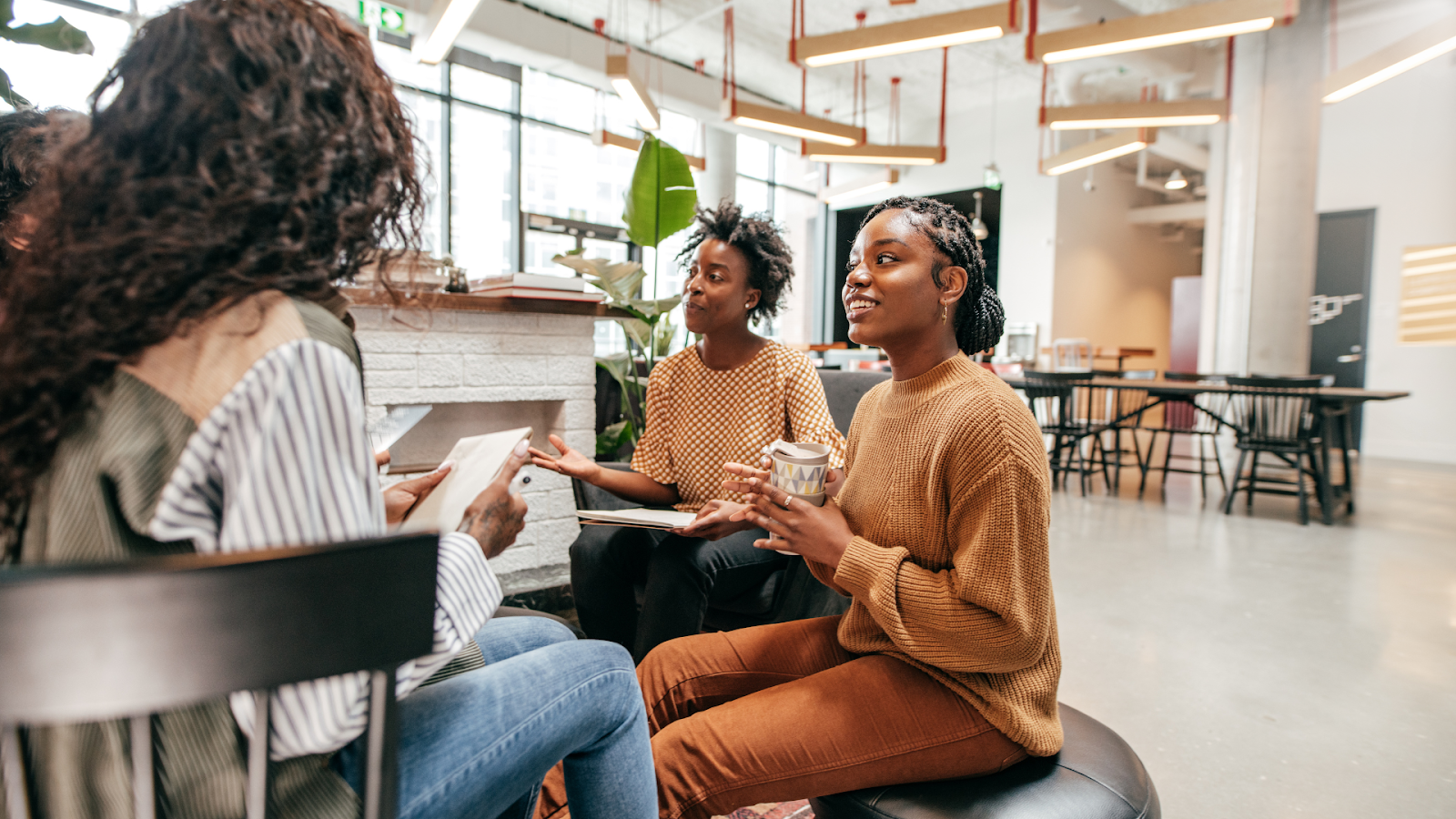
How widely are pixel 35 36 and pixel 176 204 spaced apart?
1.60 meters

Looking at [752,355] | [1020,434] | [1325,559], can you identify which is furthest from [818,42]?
[1020,434]

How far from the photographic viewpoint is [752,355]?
2.04 m

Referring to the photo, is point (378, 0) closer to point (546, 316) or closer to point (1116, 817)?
point (546, 316)

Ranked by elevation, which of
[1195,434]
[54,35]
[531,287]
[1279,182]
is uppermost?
[1279,182]

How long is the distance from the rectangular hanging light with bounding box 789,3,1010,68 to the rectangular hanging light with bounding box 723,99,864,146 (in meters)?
1.06

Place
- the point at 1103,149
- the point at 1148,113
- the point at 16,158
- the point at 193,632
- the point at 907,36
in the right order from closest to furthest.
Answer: the point at 193,632 < the point at 16,158 < the point at 907,36 < the point at 1148,113 < the point at 1103,149

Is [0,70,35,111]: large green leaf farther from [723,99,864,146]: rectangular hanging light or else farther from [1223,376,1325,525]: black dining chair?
[1223,376,1325,525]: black dining chair

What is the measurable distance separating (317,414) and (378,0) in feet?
18.3

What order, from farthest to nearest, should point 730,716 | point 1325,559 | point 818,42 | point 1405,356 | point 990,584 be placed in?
point 1405,356 < point 818,42 < point 1325,559 < point 730,716 < point 990,584

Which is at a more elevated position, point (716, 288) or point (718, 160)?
point (718, 160)

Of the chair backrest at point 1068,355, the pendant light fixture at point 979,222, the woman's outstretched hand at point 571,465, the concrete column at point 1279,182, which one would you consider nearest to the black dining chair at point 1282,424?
the concrete column at point 1279,182

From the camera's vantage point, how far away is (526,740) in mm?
777

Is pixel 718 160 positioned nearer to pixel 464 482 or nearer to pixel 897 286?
pixel 897 286

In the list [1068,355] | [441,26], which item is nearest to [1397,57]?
[1068,355]
